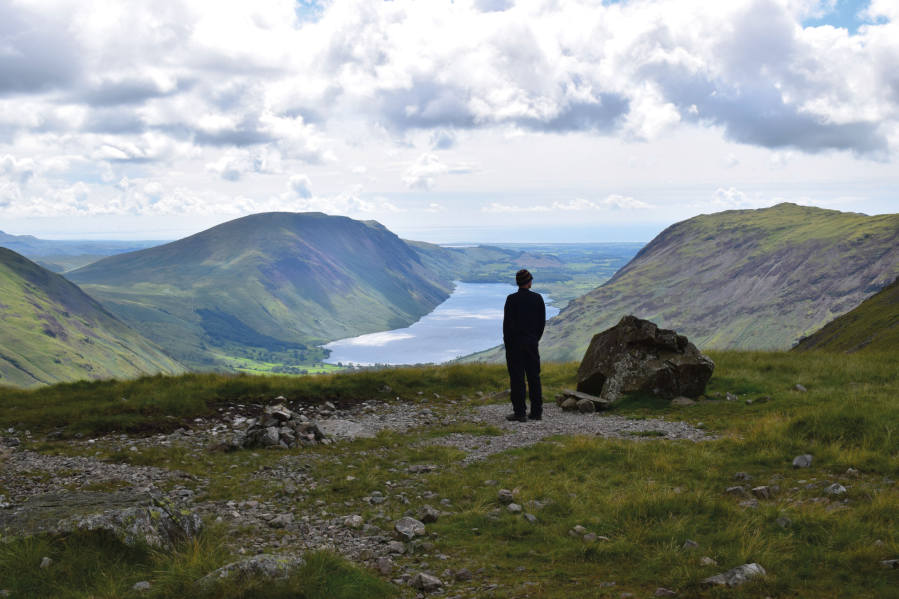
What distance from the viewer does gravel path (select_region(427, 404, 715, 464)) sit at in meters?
12.3

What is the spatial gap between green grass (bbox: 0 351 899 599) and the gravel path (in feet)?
1.61

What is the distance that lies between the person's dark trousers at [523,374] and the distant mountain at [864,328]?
3514cm

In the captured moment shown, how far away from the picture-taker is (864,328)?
5550 centimetres

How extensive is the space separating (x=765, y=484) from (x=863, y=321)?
67767mm

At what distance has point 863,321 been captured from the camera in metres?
60.8

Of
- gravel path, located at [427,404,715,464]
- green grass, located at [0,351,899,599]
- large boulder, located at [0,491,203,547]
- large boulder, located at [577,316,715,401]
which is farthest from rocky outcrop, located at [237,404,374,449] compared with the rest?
large boulder, located at [577,316,715,401]

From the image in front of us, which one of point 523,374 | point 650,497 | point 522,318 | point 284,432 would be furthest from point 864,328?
point 284,432

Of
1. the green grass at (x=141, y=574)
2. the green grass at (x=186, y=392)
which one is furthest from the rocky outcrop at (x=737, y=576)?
the green grass at (x=186, y=392)

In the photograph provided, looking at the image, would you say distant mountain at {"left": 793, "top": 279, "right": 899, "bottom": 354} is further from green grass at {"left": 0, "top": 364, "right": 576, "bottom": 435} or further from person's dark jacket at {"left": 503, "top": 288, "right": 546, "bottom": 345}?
person's dark jacket at {"left": 503, "top": 288, "right": 546, "bottom": 345}

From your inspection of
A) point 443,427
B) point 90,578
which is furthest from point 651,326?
point 90,578

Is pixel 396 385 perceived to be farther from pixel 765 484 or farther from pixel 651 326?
pixel 765 484

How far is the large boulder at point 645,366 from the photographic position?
1659cm

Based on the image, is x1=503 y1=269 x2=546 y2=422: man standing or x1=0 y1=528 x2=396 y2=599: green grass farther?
x1=503 y1=269 x2=546 y2=422: man standing

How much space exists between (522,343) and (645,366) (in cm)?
447
